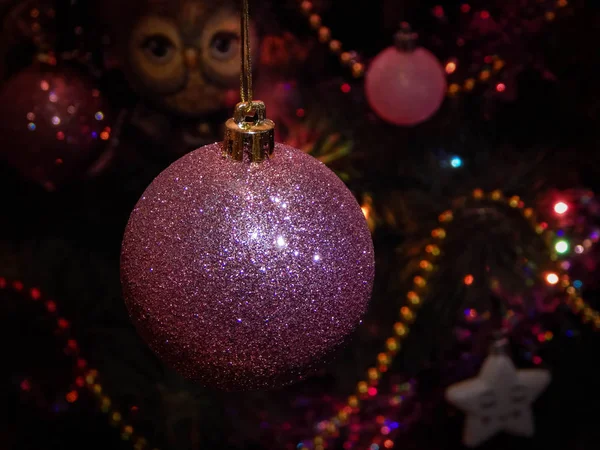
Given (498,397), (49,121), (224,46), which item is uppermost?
(224,46)

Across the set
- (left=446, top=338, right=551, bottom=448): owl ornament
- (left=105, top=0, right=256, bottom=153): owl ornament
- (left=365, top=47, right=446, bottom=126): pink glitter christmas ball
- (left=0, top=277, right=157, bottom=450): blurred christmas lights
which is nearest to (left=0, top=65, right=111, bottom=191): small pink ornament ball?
(left=105, top=0, right=256, bottom=153): owl ornament

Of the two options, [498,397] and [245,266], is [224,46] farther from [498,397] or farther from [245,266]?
[498,397]

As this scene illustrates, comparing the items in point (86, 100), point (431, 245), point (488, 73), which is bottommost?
point (431, 245)

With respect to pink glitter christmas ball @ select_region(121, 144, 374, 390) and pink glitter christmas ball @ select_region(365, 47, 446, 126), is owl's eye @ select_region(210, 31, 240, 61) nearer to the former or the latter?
pink glitter christmas ball @ select_region(365, 47, 446, 126)

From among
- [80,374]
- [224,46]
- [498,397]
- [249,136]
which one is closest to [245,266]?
[249,136]

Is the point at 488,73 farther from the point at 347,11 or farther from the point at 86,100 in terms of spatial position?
the point at 86,100

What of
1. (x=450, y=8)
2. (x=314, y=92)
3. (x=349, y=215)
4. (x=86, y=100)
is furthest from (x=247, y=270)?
(x=450, y=8)

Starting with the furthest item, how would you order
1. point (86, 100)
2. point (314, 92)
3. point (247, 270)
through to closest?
point (314, 92), point (86, 100), point (247, 270)
